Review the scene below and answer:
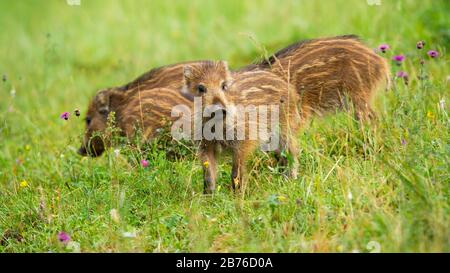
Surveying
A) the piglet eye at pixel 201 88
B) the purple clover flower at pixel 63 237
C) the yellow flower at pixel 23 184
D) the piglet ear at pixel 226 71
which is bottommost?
the purple clover flower at pixel 63 237

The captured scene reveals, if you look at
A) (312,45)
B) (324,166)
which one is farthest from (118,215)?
(312,45)

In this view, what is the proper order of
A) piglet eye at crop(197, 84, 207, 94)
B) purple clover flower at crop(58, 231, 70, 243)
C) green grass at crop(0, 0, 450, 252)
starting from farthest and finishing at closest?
1. piglet eye at crop(197, 84, 207, 94)
2. purple clover flower at crop(58, 231, 70, 243)
3. green grass at crop(0, 0, 450, 252)

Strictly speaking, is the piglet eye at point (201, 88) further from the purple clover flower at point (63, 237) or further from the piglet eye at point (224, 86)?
the purple clover flower at point (63, 237)

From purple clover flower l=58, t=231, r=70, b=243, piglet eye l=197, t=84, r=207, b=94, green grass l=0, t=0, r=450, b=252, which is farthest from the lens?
piglet eye l=197, t=84, r=207, b=94

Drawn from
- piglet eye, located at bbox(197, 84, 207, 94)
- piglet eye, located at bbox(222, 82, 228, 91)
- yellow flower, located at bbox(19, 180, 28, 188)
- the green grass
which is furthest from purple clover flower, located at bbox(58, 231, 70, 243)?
piglet eye, located at bbox(222, 82, 228, 91)

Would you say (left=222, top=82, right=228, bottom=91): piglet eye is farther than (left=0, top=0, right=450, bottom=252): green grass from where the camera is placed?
Yes

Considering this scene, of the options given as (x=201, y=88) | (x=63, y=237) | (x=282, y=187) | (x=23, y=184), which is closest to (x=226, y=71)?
(x=201, y=88)

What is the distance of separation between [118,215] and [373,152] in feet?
5.63

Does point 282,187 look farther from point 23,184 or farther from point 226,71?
point 23,184

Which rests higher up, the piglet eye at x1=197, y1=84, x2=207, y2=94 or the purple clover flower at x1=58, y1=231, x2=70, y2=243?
the piglet eye at x1=197, y1=84, x2=207, y2=94

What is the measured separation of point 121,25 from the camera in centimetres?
1130

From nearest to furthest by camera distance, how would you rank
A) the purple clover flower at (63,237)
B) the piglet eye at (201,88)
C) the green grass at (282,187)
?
the green grass at (282,187) → the purple clover flower at (63,237) → the piglet eye at (201,88)

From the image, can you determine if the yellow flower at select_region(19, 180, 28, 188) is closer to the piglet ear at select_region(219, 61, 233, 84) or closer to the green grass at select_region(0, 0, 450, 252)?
the green grass at select_region(0, 0, 450, 252)

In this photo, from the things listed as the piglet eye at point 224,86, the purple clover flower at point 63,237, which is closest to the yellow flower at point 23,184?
the purple clover flower at point 63,237
